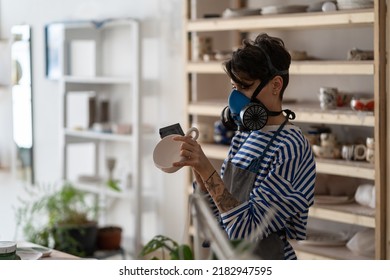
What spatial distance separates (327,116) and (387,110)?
0.89ft

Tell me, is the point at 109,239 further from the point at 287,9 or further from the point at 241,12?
the point at 287,9

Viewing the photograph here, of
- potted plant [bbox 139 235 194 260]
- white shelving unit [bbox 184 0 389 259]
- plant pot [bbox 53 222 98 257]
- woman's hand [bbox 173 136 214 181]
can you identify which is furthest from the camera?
plant pot [bbox 53 222 98 257]

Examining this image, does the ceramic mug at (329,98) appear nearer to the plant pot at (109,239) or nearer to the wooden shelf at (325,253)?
the wooden shelf at (325,253)

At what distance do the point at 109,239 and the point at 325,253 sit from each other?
1390 millimetres

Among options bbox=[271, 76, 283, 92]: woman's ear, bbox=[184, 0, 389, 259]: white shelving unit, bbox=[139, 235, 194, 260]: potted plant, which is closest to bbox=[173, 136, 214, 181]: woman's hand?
bbox=[271, 76, 283, 92]: woman's ear

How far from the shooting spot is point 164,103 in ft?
13.0

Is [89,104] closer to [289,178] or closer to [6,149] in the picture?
[6,149]

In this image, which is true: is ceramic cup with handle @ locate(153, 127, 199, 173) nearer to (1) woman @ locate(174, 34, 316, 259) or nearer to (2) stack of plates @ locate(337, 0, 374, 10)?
(1) woman @ locate(174, 34, 316, 259)

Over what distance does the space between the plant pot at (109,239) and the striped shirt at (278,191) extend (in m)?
2.09

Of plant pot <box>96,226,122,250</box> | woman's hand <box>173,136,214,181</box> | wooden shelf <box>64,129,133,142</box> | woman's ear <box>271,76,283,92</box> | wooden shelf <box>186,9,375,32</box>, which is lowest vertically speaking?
plant pot <box>96,226,122,250</box>

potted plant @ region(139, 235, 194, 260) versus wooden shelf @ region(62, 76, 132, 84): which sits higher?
wooden shelf @ region(62, 76, 132, 84)

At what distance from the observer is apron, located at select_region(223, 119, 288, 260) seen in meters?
1.91

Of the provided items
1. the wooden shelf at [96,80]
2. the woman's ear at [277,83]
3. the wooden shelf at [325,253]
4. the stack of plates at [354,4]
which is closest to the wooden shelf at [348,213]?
the wooden shelf at [325,253]

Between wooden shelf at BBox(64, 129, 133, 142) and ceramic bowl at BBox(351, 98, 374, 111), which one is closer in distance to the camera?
ceramic bowl at BBox(351, 98, 374, 111)
